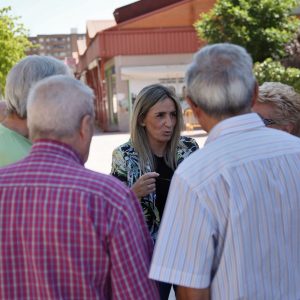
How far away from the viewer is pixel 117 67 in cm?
2669

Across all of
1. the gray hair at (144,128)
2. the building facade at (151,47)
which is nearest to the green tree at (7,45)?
the building facade at (151,47)

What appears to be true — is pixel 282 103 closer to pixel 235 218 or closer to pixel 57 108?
pixel 235 218

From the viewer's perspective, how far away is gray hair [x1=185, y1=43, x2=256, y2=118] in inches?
77.2

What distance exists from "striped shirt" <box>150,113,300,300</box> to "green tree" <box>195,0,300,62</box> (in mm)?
17320

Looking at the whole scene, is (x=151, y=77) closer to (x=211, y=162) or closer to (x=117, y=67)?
(x=117, y=67)

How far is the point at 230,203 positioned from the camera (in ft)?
6.30

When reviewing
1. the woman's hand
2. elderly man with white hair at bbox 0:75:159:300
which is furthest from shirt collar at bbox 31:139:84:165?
the woman's hand

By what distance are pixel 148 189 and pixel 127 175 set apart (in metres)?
0.29

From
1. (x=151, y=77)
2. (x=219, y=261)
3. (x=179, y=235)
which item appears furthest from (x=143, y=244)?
(x=151, y=77)

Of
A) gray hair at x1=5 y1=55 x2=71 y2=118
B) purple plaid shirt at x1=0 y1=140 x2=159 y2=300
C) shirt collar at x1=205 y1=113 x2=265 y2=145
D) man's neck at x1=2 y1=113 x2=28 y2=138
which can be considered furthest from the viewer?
man's neck at x1=2 y1=113 x2=28 y2=138

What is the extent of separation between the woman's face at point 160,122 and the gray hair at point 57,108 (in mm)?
1420

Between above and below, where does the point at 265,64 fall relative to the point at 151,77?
above

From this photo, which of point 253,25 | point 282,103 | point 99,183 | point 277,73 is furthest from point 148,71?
point 99,183

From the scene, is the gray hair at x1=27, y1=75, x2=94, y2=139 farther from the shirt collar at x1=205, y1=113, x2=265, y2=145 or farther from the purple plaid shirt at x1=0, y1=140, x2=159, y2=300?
the shirt collar at x1=205, y1=113, x2=265, y2=145
